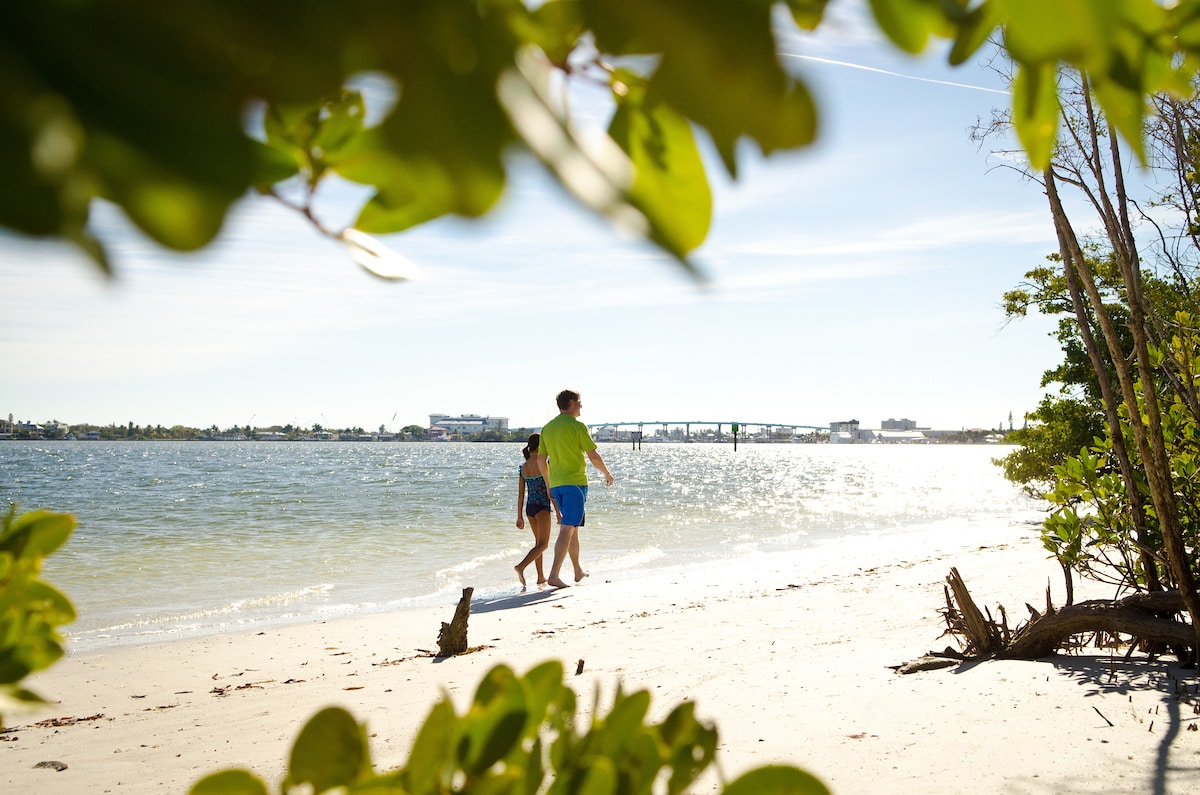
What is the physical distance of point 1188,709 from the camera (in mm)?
3371

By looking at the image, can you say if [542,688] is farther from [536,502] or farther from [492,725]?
[536,502]

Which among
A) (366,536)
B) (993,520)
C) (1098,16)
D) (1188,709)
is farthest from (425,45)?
(993,520)

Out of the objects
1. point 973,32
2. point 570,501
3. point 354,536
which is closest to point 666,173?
point 973,32

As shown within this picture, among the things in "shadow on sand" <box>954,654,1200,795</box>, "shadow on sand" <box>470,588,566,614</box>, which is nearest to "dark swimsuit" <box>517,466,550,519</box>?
"shadow on sand" <box>470,588,566,614</box>

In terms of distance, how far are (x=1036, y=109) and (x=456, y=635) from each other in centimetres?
656

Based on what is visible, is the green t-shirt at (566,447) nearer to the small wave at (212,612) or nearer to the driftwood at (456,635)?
the driftwood at (456,635)

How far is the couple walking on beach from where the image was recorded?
327 inches

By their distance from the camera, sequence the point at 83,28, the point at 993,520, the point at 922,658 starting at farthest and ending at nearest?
the point at 993,520 < the point at 922,658 < the point at 83,28

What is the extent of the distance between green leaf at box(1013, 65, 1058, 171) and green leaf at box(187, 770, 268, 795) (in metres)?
0.61

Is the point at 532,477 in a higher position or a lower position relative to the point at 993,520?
higher

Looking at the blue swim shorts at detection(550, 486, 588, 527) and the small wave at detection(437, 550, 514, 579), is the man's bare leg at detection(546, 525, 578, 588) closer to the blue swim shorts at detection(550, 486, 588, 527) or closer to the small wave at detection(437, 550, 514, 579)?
the blue swim shorts at detection(550, 486, 588, 527)

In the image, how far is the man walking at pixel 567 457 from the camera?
8289mm

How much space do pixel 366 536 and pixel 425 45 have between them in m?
18.6

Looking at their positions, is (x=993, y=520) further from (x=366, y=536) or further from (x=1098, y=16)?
(x=1098, y=16)
